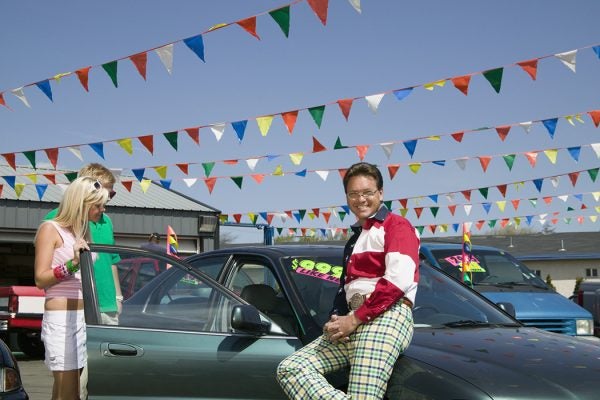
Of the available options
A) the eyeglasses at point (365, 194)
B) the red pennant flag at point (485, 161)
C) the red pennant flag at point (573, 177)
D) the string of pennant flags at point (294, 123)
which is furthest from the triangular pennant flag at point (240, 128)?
the eyeglasses at point (365, 194)

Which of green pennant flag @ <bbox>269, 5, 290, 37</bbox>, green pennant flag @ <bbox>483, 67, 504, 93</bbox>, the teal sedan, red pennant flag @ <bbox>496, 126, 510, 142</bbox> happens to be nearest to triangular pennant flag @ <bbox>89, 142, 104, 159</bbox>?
green pennant flag @ <bbox>269, 5, 290, 37</bbox>

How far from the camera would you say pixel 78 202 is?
4.06 meters

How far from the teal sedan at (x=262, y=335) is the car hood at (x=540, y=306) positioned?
12.4 ft

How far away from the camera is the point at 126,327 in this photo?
413cm

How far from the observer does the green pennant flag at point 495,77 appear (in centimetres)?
1030

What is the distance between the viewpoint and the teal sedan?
3379 millimetres

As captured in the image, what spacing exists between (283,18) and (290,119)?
330 cm

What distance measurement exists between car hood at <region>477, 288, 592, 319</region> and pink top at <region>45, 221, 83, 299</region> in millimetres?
5197

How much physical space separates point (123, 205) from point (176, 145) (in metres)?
10.3

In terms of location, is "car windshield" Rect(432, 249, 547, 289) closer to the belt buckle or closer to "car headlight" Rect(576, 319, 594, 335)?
"car headlight" Rect(576, 319, 594, 335)

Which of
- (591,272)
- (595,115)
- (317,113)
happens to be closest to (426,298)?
(317,113)

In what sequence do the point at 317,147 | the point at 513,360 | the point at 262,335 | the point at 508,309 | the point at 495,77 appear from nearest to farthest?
1. the point at 513,360
2. the point at 262,335
3. the point at 508,309
4. the point at 495,77
5. the point at 317,147

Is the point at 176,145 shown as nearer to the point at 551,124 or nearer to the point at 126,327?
the point at 551,124

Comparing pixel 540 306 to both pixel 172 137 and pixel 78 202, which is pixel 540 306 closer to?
pixel 78 202
